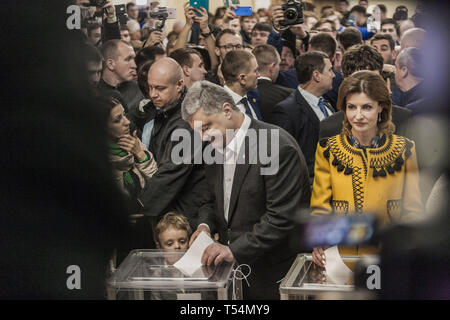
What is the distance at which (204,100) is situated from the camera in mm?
1994

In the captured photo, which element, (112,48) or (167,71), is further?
(167,71)

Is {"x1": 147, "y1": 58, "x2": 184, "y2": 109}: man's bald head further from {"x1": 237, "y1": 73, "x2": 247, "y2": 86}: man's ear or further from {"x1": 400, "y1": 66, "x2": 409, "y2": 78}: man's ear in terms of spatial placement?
{"x1": 400, "y1": 66, "x2": 409, "y2": 78}: man's ear

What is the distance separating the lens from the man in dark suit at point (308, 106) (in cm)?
221

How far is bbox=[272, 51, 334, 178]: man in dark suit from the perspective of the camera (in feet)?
7.25

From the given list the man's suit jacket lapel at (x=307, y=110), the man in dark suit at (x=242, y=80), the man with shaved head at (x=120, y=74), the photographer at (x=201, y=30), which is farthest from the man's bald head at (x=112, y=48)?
the man's suit jacket lapel at (x=307, y=110)

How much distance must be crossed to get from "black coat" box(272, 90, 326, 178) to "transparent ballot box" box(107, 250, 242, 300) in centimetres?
43

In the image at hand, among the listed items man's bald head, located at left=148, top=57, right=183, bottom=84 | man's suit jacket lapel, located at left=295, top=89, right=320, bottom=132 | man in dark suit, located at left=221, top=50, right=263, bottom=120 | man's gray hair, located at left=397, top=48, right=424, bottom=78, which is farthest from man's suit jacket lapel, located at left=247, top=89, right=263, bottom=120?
man's gray hair, located at left=397, top=48, right=424, bottom=78

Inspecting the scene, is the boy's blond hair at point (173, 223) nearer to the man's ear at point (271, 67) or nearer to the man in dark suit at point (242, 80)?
the man in dark suit at point (242, 80)

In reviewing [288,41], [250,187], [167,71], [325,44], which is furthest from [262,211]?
[325,44]

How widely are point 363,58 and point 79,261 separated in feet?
3.67

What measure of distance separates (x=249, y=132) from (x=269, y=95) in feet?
1.24

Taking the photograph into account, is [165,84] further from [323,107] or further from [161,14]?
[323,107]
